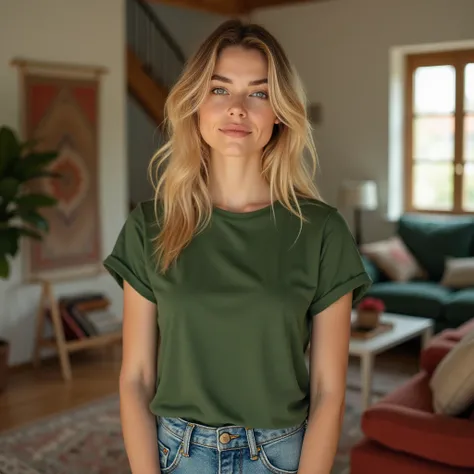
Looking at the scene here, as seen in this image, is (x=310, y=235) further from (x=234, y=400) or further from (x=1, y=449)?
(x=1, y=449)

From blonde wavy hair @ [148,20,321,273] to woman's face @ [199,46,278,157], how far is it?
0.05 ft

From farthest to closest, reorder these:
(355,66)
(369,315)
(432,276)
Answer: (355,66)
(432,276)
(369,315)

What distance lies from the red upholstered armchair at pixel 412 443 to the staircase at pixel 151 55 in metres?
5.53

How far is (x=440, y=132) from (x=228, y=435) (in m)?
5.61

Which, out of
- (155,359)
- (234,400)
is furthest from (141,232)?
(234,400)

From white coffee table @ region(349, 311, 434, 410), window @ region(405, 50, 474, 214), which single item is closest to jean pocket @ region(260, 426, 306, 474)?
white coffee table @ region(349, 311, 434, 410)

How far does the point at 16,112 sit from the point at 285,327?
13.2 feet

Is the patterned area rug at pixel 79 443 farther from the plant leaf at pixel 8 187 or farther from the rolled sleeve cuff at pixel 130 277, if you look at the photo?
the rolled sleeve cuff at pixel 130 277

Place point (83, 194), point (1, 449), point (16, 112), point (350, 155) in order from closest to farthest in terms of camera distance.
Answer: point (1, 449) < point (16, 112) < point (83, 194) < point (350, 155)

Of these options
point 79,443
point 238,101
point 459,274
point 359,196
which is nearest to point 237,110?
point 238,101

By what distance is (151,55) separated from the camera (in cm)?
798

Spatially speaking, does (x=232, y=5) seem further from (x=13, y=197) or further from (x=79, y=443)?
(x=79, y=443)

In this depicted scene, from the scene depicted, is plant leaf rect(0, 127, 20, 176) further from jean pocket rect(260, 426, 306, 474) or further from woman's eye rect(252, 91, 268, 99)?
jean pocket rect(260, 426, 306, 474)

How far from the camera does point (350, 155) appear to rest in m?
6.86
